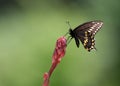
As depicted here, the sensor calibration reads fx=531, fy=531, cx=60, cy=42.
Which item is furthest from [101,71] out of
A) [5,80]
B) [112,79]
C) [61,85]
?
[5,80]

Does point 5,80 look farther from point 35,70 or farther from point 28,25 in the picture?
point 28,25

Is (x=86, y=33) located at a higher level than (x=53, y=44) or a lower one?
lower

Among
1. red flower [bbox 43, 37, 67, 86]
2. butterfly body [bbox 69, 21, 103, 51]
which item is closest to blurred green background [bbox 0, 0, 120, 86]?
butterfly body [bbox 69, 21, 103, 51]

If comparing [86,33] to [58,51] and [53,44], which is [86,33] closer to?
[58,51]

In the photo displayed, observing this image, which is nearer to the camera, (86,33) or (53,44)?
(86,33)

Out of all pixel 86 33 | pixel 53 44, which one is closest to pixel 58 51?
pixel 86 33

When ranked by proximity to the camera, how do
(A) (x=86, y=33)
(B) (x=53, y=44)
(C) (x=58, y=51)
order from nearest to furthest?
(C) (x=58, y=51) < (A) (x=86, y=33) < (B) (x=53, y=44)

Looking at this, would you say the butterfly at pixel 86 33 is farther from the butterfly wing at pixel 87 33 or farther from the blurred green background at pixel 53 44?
the blurred green background at pixel 53 44

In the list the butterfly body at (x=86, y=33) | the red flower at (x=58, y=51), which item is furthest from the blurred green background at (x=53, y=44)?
the red flower at (x=58, y=51)

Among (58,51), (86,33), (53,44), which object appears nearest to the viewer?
(58,51)
